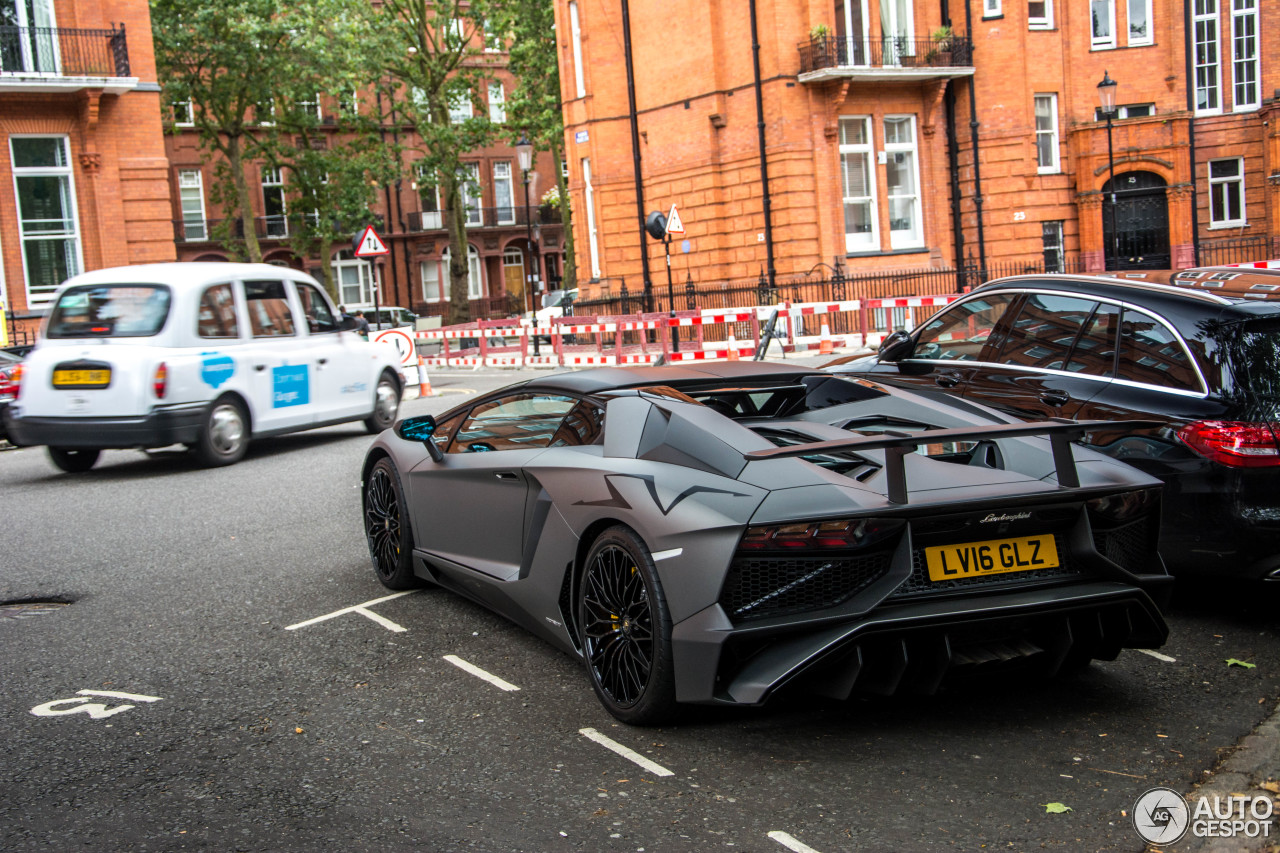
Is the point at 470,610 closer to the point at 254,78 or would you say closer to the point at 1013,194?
the point at 1013,194

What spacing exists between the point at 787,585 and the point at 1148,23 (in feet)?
114

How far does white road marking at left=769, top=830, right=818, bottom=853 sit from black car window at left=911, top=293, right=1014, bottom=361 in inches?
160

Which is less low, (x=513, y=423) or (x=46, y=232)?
(x=46, y=232)

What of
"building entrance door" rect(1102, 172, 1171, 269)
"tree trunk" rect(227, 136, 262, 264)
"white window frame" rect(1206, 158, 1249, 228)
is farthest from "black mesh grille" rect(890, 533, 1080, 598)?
"tree trunk" rect(227, 136, 262, 264)

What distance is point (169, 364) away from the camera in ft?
34.8

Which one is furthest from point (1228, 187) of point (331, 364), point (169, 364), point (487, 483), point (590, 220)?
point (487, 483)

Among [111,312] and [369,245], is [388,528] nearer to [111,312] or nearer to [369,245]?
[111,312]

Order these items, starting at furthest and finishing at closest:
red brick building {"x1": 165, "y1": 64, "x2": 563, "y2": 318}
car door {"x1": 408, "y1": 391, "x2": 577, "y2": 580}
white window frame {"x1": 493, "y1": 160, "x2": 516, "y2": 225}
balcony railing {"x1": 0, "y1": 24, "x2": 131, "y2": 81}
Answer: white window frame {"x1": 493, "y1": 160, "x2": 516, "y2": 225} → red brick building {"x1": 165, "y1": 64, "x2": 563, "y2": 318} → balcony railing {"x1": 0, "y1": 24, "x2": 131, "y2": 81} → car door {"x1": 408, "y1": 391, "x2": 577, "y2": 580}

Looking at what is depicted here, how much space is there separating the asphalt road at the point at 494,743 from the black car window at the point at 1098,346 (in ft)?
3.83

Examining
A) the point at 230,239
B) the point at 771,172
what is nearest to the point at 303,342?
Result: the point at 771,172

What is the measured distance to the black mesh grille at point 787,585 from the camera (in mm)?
3566

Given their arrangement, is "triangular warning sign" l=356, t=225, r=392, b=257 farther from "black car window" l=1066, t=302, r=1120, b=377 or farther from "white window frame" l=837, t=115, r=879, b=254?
"black car window" l=1066, t=302, r=1120, b=377

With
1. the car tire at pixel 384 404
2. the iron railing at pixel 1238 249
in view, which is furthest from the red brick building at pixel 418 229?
the car tire at pixel 384 404

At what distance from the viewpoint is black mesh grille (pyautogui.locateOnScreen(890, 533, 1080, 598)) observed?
3607mm
